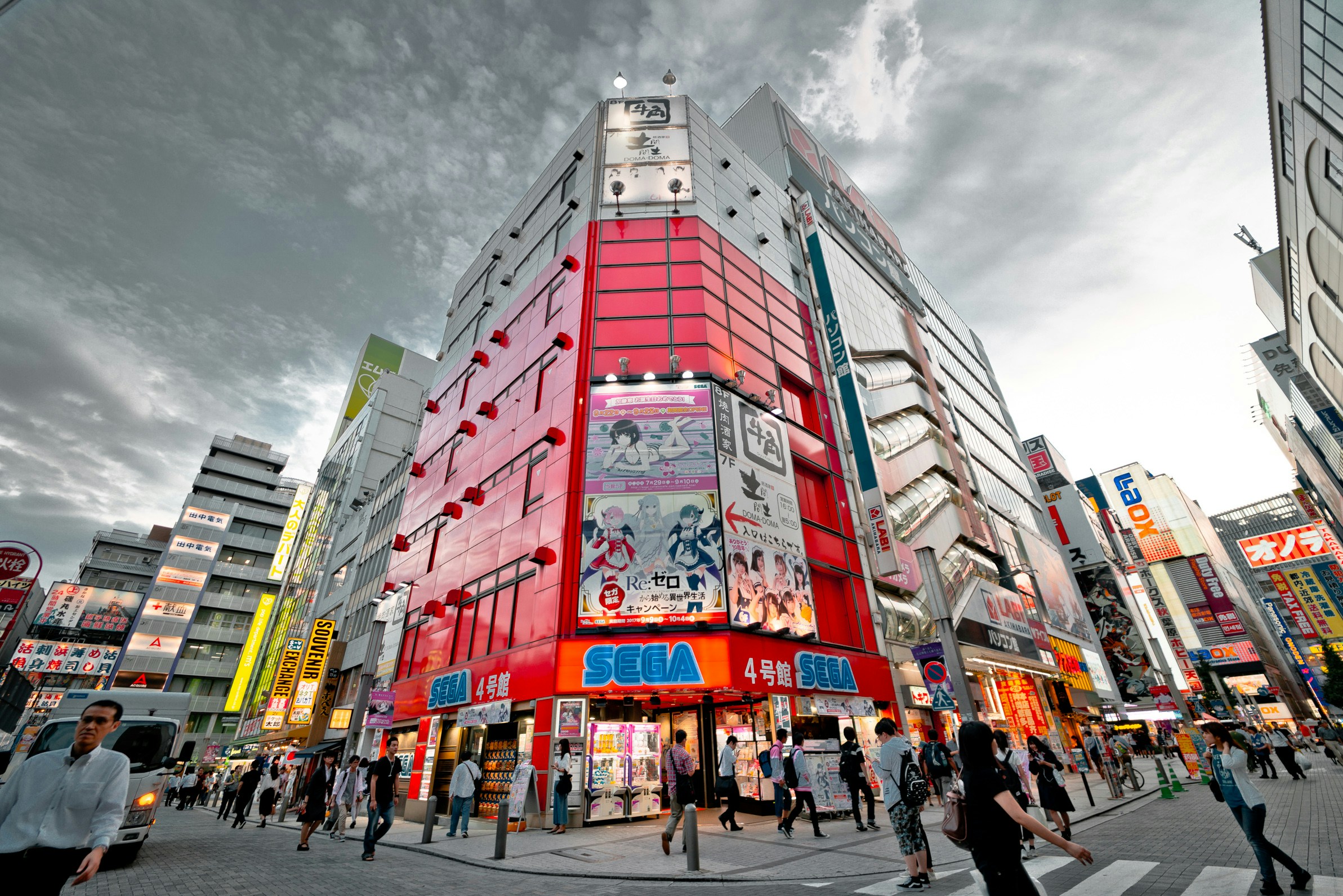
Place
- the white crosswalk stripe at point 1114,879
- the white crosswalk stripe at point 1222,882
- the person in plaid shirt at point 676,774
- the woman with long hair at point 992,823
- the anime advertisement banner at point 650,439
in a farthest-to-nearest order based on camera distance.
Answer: the anime advertisement banner at point 650,439
the person in plaid shirt at point 676,774
the white crosswalk stripe at point 1114,879
the white crosswalk stripe at point 1222,882
the woman with long hair at point 992,823

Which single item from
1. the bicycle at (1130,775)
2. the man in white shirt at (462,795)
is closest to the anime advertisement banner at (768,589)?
the man in white shirt at (462,795)

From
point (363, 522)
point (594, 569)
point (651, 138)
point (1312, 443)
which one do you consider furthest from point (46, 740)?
point (1312, 443)

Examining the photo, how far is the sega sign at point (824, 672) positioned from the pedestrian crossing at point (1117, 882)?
364 inches

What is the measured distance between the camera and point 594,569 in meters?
16.6

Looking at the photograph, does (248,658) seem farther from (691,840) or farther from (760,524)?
(691,840)

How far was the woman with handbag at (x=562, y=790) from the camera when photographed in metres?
13.2

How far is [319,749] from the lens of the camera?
1086 inches

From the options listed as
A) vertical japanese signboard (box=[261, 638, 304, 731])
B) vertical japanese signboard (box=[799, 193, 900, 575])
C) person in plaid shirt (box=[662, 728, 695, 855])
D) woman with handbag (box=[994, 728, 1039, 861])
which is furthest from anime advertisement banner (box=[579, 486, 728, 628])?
vertical japanese signboard (box=[261, 638, 304, 731])

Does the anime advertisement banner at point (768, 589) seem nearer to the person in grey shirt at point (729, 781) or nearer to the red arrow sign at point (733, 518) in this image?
the red arrow sign at point (733, 518)

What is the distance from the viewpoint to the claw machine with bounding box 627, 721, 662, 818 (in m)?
14.8

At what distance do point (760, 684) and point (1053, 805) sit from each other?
736 centimetres

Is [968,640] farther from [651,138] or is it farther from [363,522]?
[363,522]

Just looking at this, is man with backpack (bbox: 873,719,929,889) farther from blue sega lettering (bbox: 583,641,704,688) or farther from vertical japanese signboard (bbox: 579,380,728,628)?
vertical japanese signboard (bbox: 579,380,728,628)

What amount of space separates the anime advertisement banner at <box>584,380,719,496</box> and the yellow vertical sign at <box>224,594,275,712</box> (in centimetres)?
4832
